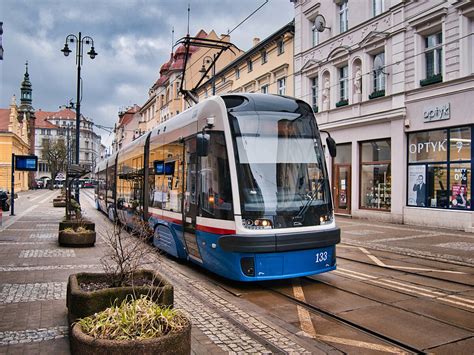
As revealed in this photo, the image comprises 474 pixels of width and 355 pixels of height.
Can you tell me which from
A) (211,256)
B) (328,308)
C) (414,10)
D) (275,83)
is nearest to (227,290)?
(211,256)

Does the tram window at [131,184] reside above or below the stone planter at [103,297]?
above

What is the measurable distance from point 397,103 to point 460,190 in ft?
15.9

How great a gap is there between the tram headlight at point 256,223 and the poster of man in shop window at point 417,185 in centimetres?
1336

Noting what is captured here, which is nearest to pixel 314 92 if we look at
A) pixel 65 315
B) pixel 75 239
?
pixel 75 239

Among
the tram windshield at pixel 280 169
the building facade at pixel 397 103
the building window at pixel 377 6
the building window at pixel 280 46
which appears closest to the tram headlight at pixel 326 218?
the tram windshield at pixel 280 169

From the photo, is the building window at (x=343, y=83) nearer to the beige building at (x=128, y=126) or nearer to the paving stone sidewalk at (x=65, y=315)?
the paving stone sidewalk at (x=65, y=315)

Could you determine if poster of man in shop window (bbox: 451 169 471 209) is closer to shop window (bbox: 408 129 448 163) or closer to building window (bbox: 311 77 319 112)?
shop window (bbox: 408 129 448 163)

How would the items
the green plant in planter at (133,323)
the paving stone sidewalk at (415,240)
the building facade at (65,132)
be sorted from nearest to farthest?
the green plant in planter at (133,323)
the paving stone sidewalk at (415,240)
the building facade at (65,132)

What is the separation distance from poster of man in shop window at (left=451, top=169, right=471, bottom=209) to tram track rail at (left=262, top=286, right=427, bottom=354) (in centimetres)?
1190

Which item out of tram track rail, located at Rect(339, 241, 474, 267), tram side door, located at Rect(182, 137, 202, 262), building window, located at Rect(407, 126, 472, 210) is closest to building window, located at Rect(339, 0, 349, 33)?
building window, located at Rect(407, 126, 472, 210)

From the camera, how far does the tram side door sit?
884 cm

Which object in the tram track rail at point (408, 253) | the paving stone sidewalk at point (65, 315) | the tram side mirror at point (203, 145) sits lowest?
the tram track rail at point (408, 253)

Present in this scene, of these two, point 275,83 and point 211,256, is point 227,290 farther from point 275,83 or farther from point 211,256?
point 275,83

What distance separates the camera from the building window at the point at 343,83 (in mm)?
24047
